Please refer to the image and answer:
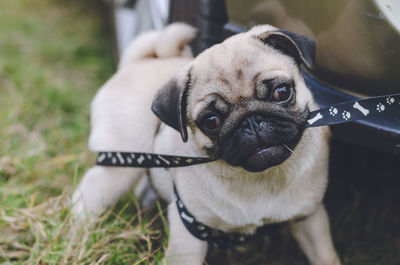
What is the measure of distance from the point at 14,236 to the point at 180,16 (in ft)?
5.45

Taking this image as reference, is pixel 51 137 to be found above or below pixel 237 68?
below

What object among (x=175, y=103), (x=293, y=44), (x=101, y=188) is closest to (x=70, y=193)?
(x=101, y=188)

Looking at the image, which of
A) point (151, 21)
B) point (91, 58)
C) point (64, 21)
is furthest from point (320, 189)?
point (64, 21)

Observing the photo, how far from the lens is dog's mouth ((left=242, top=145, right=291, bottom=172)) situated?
209cm

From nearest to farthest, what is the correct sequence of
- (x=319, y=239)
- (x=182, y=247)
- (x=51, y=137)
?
(x=182, y=247), (x=319, y=239), (x=51, y=137)

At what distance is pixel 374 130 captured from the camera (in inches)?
88.1

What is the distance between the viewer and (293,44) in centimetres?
219

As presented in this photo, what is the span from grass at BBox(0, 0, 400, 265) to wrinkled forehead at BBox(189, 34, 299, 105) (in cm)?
79

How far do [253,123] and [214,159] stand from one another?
0.28 meters

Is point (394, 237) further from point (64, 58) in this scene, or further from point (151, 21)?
point (64, 58)

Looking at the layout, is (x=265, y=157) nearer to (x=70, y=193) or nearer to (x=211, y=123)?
(x=211, y=123)

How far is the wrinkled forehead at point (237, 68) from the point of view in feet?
7.10

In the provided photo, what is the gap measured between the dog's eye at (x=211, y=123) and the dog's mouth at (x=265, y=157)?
8.6 inches

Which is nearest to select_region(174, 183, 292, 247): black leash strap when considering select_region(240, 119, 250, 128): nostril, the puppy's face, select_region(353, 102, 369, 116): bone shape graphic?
the puppy's face
